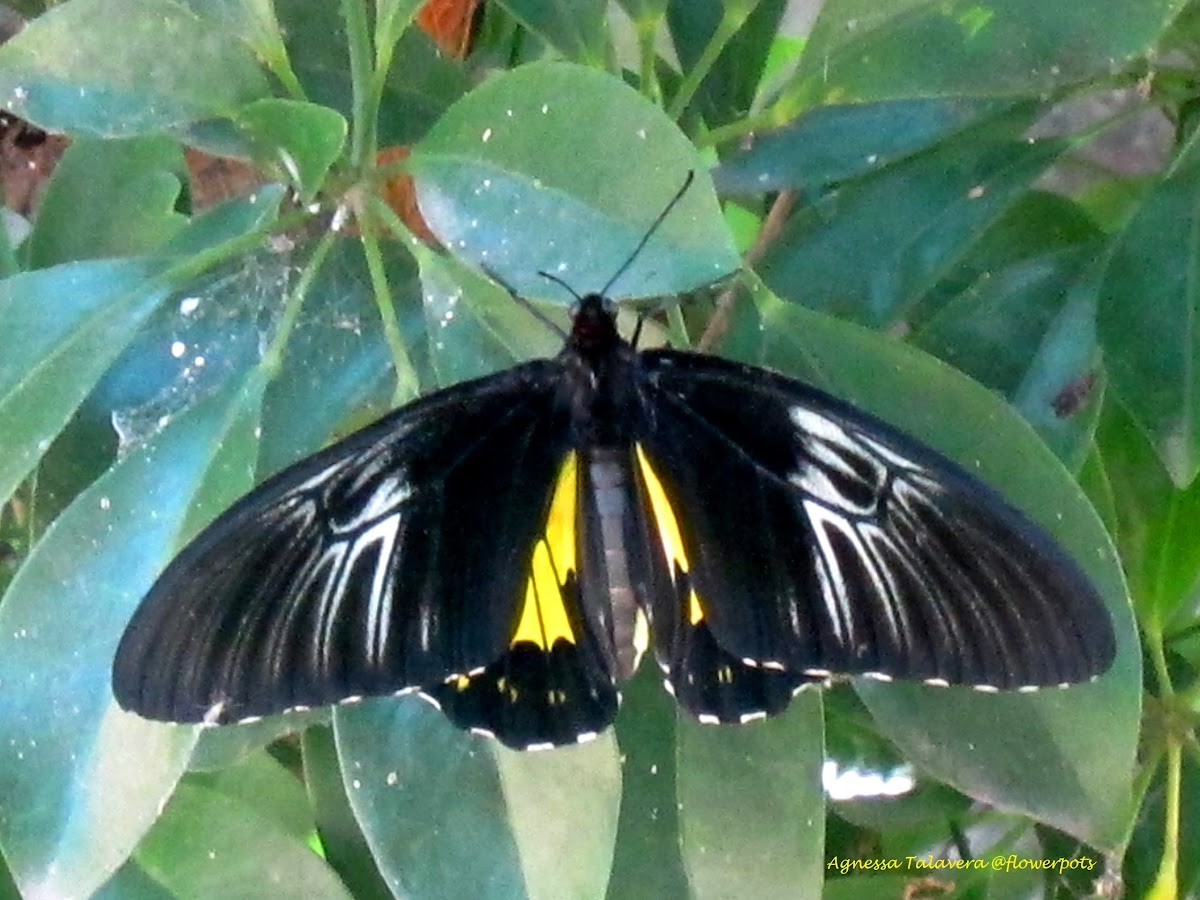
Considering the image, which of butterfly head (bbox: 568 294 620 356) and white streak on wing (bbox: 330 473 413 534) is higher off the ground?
butterfly head (bbox: 568 294 620 356)

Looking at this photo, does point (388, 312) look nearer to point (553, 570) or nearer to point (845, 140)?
point (553, 570)

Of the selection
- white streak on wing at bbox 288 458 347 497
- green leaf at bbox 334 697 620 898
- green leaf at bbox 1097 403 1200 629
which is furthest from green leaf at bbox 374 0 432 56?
green leaf at bbox 1097 403 1200 629

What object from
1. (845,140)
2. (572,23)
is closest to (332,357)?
(572,23)

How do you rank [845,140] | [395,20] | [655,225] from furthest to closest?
[845,140], [395,20], [655,225]

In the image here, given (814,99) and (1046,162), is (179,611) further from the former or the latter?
(1046,162)

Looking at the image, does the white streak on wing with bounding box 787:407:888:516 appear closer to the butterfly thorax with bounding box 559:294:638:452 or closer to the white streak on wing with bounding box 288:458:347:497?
the butterfly thorax with bounding box 559:294:638:452

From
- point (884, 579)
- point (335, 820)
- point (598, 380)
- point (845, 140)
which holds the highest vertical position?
point (845, 140)
